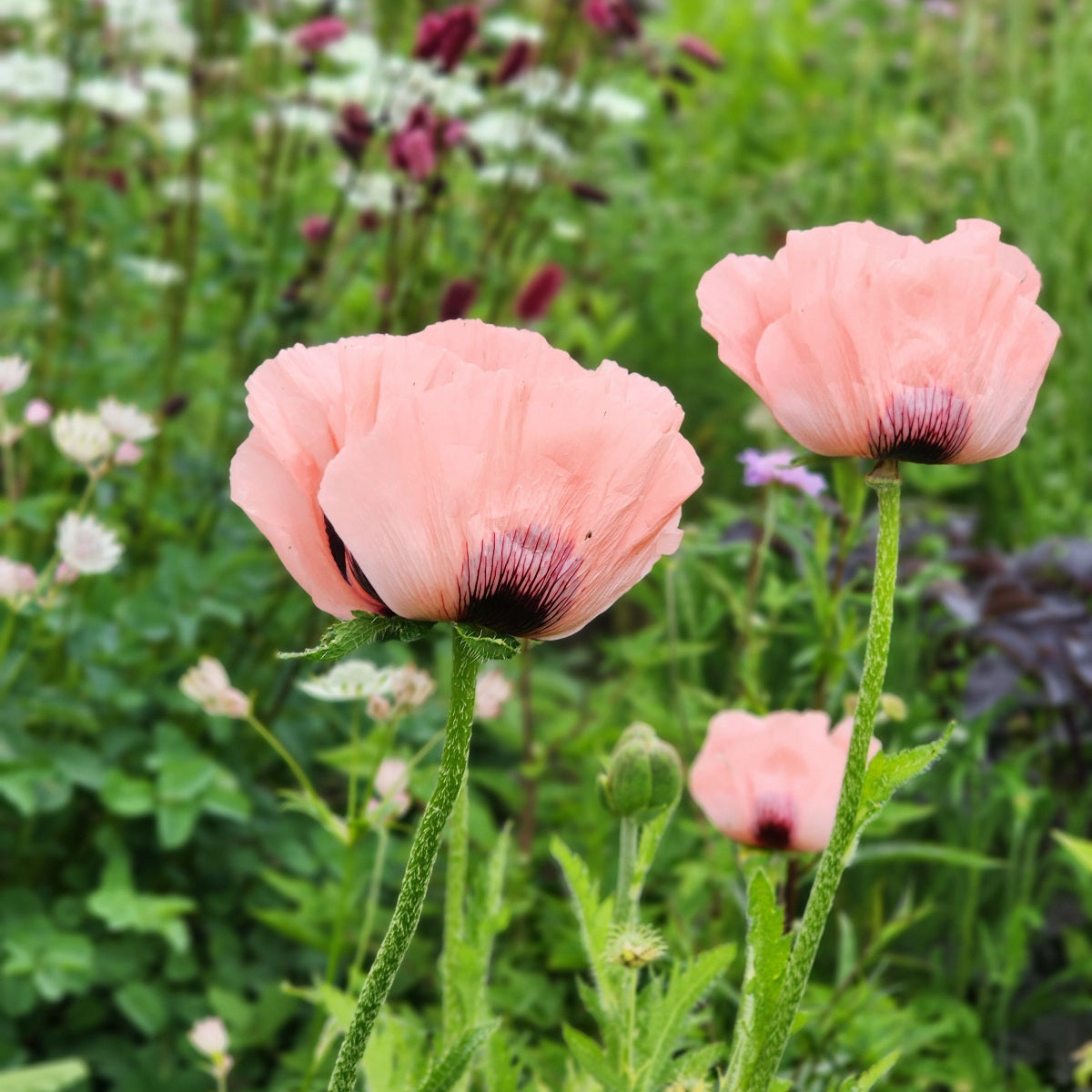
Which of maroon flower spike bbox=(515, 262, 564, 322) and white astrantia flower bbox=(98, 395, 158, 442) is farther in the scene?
maroon flower spike bbox=(515, 262, 564, 322)

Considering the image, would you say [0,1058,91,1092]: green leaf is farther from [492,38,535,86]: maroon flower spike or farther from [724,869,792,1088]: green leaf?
[492,38,535,86]: maroon flower spike

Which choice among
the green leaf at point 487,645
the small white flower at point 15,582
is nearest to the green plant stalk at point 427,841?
the green leaf at point 487,645

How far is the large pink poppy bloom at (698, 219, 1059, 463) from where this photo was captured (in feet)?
1.97

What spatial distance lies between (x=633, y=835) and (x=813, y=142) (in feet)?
12.3

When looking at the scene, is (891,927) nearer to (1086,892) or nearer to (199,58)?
(1086,892)

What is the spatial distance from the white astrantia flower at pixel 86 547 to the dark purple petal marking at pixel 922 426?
0.79m

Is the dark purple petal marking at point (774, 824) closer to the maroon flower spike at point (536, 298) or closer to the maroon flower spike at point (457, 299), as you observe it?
the maroon flower spike at point (457, 299)

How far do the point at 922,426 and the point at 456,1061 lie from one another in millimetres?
329

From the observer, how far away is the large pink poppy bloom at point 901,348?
600mm

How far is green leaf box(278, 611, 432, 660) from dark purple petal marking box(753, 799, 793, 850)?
36 cm

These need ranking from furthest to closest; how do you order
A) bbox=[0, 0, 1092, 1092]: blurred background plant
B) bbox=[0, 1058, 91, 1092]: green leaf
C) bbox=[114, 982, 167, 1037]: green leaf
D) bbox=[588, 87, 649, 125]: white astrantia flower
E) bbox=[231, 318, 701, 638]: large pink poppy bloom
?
bbox=[588, 87, 649, 125]: white astrantia flower, bbox=[114, 982, 167, 1037]: green leaf, bbox=[0, 0, 1092, 1092]: blurred background plant, bbox=[0, 1058, 91, 1092]: green leaf, bbox=[231, 318, 701, 638]: large pink poppy bloom

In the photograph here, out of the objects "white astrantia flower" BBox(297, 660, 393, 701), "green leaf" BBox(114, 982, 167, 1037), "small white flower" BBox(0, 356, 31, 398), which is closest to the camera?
"white astrantia flower" BBox(297, 660, 393, 701)

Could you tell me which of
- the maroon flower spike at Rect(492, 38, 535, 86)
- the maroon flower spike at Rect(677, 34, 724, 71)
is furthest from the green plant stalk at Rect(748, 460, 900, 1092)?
the maroon flower spike at Rect(677, 34, 724, 71)

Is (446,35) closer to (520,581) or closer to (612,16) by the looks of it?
(612,16)
